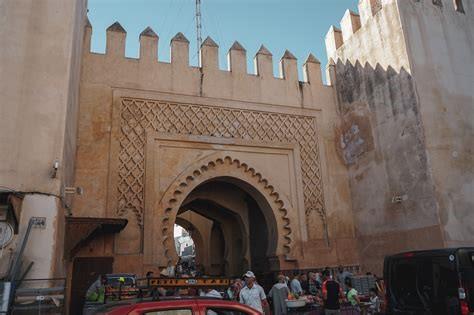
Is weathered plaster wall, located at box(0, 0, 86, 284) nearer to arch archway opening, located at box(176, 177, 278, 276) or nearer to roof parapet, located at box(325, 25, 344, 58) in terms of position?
arch archway opening, located at box(176, 177, 278, 276)

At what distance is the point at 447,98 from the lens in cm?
977

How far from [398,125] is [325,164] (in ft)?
6.87

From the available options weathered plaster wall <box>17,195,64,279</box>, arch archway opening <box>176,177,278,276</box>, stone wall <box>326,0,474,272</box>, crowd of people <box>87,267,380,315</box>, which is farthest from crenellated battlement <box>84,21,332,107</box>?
crowd of people <box>87,267,380,315</box>

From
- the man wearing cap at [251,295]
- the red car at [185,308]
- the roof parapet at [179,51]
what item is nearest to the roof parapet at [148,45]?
the roof parapet at [179,51]

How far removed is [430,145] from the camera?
9133 mm

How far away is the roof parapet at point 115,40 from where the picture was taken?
9.82m

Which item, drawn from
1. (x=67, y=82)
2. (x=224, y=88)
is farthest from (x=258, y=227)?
(x=67, y=82)

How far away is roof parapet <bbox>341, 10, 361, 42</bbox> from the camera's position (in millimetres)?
11812

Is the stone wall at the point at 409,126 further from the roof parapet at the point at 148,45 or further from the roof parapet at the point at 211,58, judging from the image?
the roof parapet at the point at 148,45

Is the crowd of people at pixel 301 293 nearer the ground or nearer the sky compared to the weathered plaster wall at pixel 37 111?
nearer the ground

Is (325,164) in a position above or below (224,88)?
below

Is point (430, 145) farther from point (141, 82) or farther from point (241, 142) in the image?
point (141, 82)

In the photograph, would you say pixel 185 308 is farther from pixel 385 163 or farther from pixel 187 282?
pixel 385 163

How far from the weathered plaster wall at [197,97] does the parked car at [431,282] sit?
5012 millimetres
